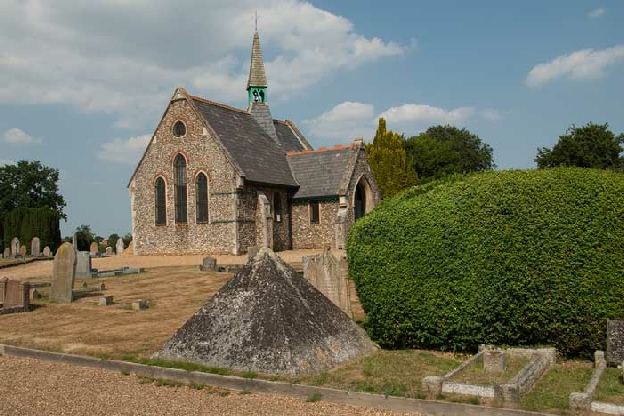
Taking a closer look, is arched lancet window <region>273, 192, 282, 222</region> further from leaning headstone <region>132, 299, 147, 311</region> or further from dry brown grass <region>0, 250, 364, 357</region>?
leaning headstone <region>132, 299, 147, 311</region>

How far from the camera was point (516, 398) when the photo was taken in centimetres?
631

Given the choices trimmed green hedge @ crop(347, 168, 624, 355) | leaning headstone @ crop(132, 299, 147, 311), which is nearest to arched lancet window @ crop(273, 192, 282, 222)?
leaning headstone @ crop(132, 299, 147, 311)

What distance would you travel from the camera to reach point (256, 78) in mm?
41500

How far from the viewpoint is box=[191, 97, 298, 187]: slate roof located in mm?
31875

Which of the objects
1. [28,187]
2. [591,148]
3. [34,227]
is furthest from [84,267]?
[28,187]

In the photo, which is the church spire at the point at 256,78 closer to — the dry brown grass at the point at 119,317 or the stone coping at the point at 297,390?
the dry brown grass at the point at 119,317

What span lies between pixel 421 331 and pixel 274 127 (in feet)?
102

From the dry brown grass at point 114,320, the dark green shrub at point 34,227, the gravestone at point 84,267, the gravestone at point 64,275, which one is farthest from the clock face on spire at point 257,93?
the gravestone at point 64,275

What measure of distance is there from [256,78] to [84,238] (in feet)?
84.5

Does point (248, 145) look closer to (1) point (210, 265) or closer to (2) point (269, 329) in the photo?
(1) point (210, 265)

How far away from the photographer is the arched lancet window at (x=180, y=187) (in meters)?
32.9

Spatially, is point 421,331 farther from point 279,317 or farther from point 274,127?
point 274,127

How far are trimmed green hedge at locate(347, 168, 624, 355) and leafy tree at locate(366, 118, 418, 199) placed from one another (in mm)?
34531

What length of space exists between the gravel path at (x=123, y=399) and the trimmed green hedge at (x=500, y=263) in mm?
2904
